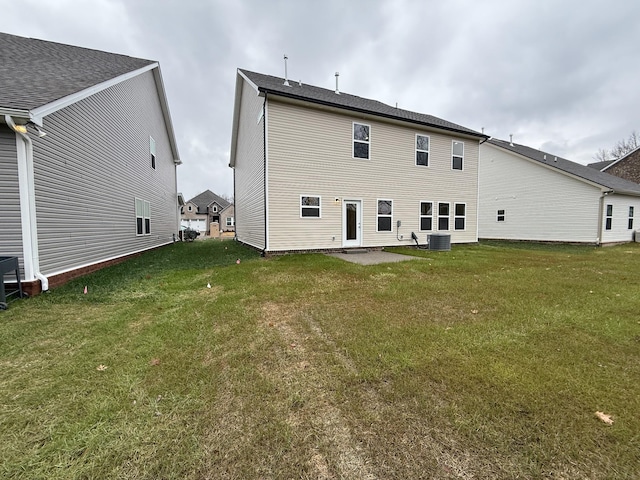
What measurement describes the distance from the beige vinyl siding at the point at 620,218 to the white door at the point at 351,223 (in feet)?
47.3

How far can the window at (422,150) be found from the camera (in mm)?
12734

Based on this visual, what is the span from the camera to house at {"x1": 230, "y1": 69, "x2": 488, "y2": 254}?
1006 cm

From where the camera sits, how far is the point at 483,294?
5.07 metres

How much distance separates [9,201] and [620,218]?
26460 millimetres

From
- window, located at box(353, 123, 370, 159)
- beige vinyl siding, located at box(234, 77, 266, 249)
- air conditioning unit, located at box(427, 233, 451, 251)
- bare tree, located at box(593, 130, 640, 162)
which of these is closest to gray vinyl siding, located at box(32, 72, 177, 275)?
beige vinyl siding, located at box(234, 77, 266, 249)

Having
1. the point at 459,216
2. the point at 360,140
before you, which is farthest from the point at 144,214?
the point at 459,216

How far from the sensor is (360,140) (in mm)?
11430

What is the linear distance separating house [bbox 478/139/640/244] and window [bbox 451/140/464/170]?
6.80 m

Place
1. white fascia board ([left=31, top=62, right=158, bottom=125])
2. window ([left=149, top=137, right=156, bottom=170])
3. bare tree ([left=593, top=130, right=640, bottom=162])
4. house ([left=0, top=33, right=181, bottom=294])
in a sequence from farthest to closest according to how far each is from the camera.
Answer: bare tree ([left=593, top=130, right=640, bottom=162]), window ([left=149, top=137, right=156, bottom=170]), house ([left=0, top=33, right=181, bottom=294]), white fascia board ([left=31, top=62, right=158, bottom=125])

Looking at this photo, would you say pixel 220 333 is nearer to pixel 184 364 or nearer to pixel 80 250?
pixel 184 364

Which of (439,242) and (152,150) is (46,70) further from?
(439,242)

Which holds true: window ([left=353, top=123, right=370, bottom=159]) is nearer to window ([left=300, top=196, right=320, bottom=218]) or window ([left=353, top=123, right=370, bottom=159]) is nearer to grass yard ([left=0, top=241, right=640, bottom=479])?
window ([left=300, top=196, right=320, bottom=218])

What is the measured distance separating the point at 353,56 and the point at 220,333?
15.4 metres

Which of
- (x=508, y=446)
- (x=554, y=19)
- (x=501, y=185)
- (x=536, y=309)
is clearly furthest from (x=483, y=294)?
(x=501, y=185)
